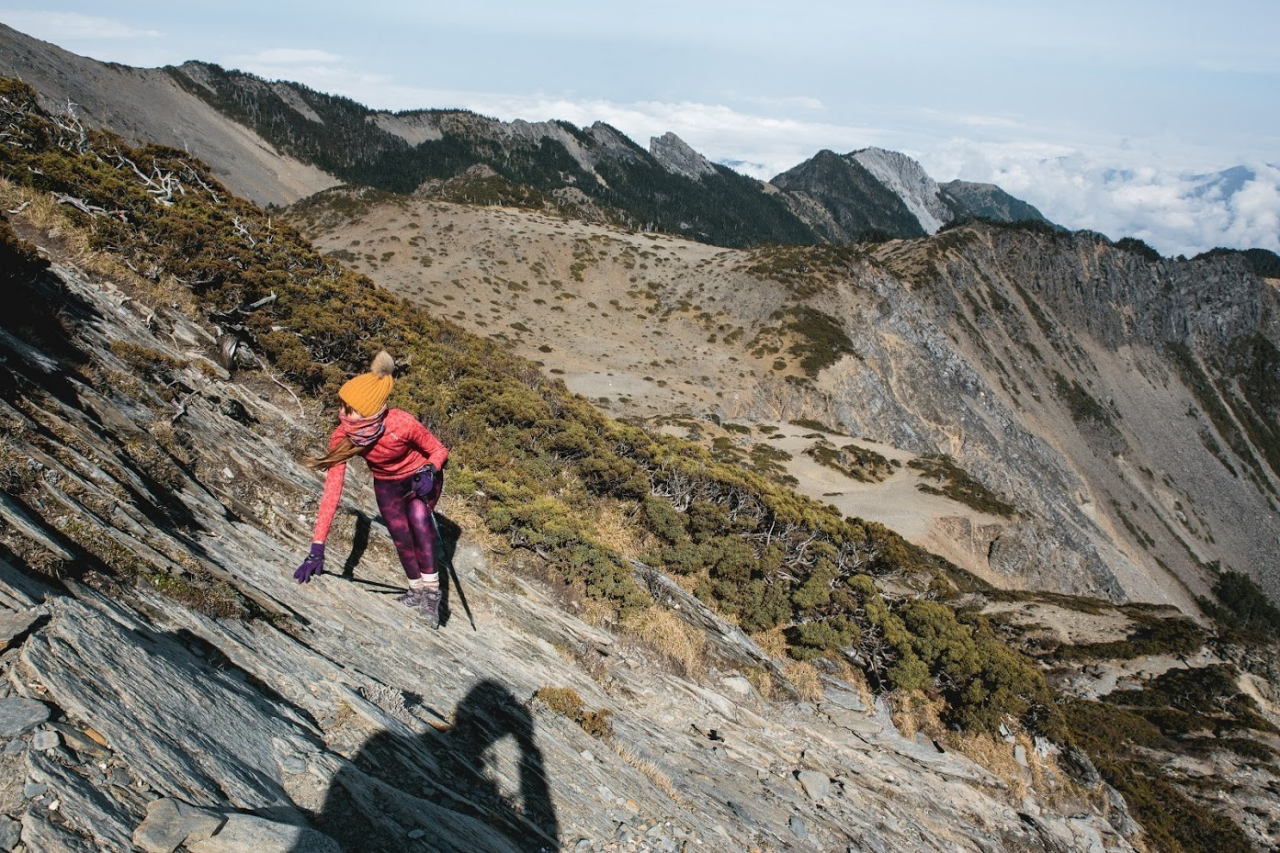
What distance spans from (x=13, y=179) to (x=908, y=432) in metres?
55.8

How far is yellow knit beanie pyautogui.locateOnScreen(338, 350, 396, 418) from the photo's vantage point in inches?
246

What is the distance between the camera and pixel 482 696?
6918 millimetres

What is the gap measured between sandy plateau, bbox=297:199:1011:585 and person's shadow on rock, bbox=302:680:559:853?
97.4 ft

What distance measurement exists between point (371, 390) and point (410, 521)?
1.68 meters

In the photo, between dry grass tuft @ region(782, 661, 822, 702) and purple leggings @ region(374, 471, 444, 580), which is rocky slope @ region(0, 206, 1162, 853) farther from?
purple leggings @ region(374, 471, 444, 580)

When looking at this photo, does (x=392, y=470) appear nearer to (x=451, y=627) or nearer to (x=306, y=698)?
(x=451, y=627)

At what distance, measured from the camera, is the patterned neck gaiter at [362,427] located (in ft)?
20.8

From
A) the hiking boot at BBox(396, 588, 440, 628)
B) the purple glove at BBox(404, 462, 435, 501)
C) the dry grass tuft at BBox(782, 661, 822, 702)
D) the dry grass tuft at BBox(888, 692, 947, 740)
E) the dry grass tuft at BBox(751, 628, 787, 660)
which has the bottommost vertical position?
the dry grass tuft at BBox(888, 692, 947, 740)

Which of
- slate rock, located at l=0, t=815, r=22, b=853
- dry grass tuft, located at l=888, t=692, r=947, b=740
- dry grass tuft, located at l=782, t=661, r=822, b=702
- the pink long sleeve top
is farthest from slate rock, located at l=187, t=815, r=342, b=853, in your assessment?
dry grass tuft, located at l=888, t=692, r=947, b=740

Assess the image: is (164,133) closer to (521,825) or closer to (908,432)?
(908,432)

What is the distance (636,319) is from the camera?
2397 inches

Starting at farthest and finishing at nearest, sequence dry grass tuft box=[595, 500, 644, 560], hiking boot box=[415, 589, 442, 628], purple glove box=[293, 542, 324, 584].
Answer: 1. dry grass tuft box=[595, 500, 644, 560]
2. hiking boot box=[415, 589, 442, 628]
3. purple glove box=[293, 542, 324, 584]

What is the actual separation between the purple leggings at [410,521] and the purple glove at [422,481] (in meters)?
0.07

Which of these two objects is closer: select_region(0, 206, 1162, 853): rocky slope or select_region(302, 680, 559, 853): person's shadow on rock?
select_region(0, 206, 1162, 853): rocky slope
